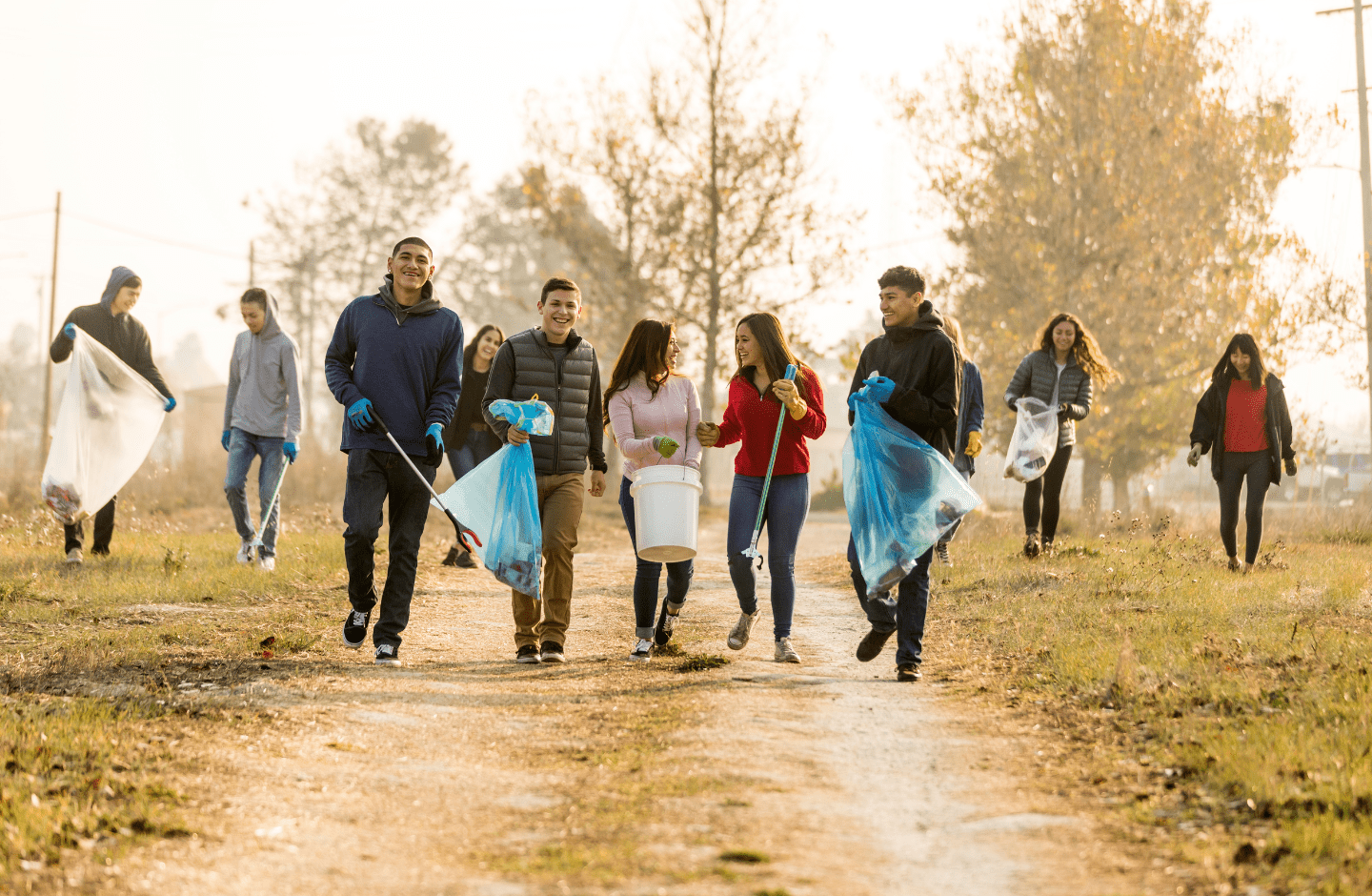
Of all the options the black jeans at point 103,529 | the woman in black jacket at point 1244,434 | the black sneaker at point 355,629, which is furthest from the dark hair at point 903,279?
the black jeans at point 103,529

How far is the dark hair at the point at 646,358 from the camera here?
691 cm

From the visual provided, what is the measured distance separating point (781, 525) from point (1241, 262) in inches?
690

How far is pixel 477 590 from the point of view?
10.0m

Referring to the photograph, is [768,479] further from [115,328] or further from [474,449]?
[115,328]

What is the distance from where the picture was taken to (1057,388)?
11.2 m

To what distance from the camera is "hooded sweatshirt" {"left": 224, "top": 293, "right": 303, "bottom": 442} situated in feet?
31.6

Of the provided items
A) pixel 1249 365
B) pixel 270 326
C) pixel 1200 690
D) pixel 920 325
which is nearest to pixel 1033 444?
pixel 1249 365

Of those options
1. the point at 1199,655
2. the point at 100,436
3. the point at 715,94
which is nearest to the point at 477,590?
the point at 100,436

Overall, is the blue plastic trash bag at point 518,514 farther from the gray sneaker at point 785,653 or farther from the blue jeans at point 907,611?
the blue jeans at point 907,611

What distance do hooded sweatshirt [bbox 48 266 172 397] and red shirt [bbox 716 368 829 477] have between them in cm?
575

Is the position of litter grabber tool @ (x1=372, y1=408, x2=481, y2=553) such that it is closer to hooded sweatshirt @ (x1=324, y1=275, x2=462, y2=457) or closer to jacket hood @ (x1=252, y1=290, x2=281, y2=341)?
hooded sweatshirt @ (x1=324, y1=275, x2=462, y2=457)

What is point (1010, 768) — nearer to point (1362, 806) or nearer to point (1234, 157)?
point (1362, 806)

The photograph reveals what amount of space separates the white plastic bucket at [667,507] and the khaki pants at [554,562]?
360 millimetres

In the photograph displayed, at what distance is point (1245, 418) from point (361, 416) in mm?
7219
